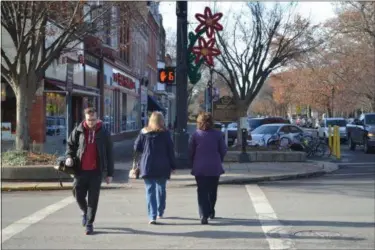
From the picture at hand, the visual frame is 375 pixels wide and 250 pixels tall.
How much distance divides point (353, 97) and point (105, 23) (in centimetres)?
4458

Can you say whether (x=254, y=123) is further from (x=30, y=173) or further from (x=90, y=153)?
(x=90, y=153)

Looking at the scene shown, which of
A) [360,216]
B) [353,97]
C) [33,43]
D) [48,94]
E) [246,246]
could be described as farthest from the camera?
[353,97]

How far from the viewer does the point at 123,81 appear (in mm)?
35688

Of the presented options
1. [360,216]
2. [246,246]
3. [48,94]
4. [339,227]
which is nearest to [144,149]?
[246,246]

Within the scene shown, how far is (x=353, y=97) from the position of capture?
56.2m

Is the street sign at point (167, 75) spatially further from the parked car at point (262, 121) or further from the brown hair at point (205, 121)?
the parked car at point (262, 121)

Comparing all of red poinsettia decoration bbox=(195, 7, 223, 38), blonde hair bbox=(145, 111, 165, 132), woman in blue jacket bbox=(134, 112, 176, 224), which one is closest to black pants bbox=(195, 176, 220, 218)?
woman in blue jacket bbox=(134, 112, 176, 224)

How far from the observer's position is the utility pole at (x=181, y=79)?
15.8m

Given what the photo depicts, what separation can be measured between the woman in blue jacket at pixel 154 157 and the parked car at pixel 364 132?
18.3 metres

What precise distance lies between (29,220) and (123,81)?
27.2 m

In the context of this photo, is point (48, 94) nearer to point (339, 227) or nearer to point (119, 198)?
point (119, 198)

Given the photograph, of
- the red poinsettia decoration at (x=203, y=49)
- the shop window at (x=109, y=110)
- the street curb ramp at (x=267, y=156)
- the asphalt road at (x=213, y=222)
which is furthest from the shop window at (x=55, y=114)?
the asphalt road at (x=213, y=222)

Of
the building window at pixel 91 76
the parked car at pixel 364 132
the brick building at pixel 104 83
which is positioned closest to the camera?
the brick building at pixel 104 83

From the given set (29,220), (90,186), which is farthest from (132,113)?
(90,186)
